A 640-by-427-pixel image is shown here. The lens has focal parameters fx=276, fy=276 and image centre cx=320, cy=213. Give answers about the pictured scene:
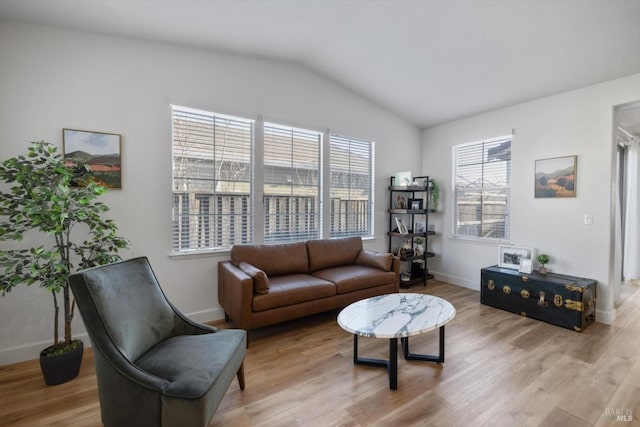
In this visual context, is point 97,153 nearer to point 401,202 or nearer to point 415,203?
point 401,202

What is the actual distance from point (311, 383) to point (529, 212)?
11.3 ft

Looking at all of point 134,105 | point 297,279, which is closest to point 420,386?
point 297,279

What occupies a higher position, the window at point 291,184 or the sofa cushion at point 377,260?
the window at point 291,184

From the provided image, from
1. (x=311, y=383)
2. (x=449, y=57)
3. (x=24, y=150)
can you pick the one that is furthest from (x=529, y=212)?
(x=24, y=150)

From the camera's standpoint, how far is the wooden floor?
1.67 metres

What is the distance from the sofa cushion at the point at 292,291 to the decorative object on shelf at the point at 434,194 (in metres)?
2.60

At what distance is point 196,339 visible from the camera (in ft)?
5.70

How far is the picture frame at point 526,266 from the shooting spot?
3340 millimetres

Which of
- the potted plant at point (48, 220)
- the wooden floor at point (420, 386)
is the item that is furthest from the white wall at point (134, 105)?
the wooden floor at point (420, 386)

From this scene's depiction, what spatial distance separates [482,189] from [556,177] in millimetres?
919

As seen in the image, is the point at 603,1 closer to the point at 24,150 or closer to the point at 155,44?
the point at 155,44

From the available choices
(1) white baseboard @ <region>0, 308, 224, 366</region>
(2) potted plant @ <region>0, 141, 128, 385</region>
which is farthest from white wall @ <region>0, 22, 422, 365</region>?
(2) potted plant @ <region>0, 141, 128, 385</region>

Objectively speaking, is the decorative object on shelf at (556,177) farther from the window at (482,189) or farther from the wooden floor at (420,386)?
the wooden floor at (420,386)

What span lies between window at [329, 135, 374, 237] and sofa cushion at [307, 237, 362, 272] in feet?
1.07
